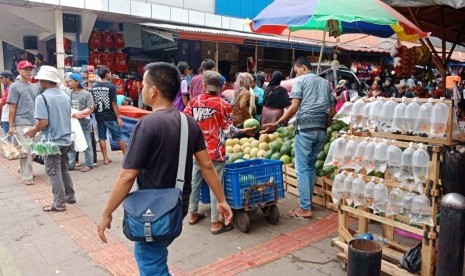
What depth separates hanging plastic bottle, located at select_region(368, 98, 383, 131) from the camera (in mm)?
3523

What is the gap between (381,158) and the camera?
3.35 meters

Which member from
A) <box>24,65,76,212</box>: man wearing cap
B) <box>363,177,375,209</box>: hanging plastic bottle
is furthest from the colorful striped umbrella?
<box>24,65,76,212</box>: man wearing cap

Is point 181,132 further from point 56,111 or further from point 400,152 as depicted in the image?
point 56,111

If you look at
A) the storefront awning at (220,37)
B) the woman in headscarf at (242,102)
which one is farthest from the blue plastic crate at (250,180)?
the storefront awning at (220,37)

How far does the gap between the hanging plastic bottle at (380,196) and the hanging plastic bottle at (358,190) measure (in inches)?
5.0

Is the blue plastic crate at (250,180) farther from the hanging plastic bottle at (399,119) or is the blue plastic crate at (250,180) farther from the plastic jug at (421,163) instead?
the plastic jug at (421,163)

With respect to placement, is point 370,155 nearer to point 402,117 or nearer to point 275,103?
point 402,117

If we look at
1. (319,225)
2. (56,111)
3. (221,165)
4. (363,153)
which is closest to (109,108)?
(56,111)

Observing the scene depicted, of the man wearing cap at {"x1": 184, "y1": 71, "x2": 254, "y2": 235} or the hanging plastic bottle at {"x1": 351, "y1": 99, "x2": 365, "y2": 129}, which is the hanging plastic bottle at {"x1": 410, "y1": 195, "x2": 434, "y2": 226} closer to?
the hanging plastic bottle at {"x1": 351, "y1": 99, "x2": 365, "y2": 129}

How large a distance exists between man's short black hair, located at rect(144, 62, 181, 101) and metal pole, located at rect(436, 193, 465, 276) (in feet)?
6.69

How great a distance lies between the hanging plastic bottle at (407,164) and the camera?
3199 mm

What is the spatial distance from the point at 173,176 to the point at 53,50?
13798mm

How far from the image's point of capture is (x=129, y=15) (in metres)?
13.2

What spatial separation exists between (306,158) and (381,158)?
62.8 inches
